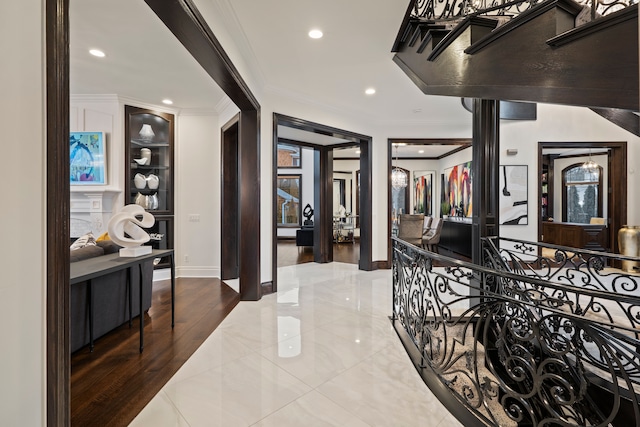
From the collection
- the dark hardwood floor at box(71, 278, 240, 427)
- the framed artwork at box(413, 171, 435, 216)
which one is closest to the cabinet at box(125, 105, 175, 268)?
the dark hardwood floor at box(71, 278, 240, 427)

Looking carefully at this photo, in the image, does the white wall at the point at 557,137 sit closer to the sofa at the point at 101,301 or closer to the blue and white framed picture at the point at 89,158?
the sofa at the point at 101,301

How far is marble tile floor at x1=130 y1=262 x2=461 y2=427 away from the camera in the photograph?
68.0 inches

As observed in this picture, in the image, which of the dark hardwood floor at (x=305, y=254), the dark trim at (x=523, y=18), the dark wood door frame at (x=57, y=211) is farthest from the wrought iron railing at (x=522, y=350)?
the dark hardwood floor at (x=305, y=254)

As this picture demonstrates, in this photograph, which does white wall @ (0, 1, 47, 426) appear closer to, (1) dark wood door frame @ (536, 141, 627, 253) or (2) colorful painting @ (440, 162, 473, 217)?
(1) dark wood door frame @ (536, 141, 627, 253)

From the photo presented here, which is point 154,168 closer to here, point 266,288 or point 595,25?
point 266,288

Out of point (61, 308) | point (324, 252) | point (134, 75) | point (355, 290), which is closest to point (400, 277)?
point (355, 290)

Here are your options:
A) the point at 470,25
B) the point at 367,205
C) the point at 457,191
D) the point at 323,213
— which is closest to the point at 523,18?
the point at 470,25

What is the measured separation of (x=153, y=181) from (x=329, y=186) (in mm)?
3370

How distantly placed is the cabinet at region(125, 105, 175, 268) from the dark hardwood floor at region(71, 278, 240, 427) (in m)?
1.45

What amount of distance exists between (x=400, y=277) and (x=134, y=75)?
13.1ft

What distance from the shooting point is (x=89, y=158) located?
435 cm

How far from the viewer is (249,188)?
3.82m

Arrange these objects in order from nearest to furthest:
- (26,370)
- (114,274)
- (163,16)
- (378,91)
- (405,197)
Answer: (26,370)
(163,16)
(114,274)
(378,91)
(405,197)

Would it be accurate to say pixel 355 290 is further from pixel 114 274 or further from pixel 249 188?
pixel 114 274
